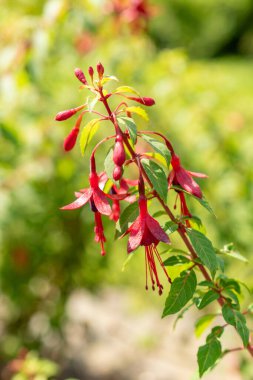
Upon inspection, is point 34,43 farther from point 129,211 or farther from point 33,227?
point 129,211

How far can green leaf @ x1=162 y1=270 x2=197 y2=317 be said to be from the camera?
93 cm

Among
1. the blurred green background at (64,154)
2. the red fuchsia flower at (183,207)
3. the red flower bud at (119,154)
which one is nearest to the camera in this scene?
the red flower bud at (119,154)

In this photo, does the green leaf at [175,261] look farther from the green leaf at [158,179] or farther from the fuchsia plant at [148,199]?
the green leaf at [158,179]

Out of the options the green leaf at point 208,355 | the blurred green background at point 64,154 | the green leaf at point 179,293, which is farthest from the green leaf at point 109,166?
the blurred green background at point 64,154

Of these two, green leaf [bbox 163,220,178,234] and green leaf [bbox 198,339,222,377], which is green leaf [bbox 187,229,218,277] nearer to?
green leaf [bbox 163,220,178,234]

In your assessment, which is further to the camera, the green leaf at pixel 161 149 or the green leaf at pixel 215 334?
the green leaf at pixel 215 334

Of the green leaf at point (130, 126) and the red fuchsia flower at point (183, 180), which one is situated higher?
the green leaf at point (130, 126)

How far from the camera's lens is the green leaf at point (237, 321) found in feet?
3.11

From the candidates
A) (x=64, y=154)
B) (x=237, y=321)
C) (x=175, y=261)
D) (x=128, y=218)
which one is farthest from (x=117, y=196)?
A: (x=64, y=154)

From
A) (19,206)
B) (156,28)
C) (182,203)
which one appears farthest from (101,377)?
(156,28)

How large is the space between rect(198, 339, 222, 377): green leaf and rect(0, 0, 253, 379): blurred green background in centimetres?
104

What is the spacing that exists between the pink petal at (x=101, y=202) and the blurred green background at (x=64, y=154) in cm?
109

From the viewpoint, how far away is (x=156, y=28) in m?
11.9

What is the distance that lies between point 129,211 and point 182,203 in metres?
0.10
